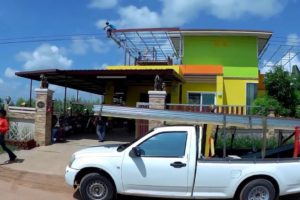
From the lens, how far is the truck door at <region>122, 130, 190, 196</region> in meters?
9.10

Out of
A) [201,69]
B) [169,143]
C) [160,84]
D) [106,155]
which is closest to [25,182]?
[106,155]

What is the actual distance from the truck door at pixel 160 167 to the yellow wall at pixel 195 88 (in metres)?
18.2

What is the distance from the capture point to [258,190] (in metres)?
9.23

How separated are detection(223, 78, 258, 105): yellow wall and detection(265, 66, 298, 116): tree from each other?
1605 mm

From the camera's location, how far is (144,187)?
9219mm

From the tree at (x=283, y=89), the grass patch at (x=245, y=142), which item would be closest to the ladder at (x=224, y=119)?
the grass patch at (x=245, y=142)

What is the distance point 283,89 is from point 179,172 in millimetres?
17585

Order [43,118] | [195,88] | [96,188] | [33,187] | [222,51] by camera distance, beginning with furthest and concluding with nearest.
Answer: [222,51] < [195,88] < [43,118] < [33,187] < [96,188]

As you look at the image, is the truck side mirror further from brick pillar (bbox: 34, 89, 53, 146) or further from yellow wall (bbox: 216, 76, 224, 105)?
yellow wall (bbox: 216, 76, 224, 105)

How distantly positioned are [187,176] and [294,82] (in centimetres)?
1858

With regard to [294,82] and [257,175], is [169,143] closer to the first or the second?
[257,175]

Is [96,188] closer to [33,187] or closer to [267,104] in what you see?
[33,187]

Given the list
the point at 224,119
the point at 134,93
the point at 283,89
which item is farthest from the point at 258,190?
the point at 134,93

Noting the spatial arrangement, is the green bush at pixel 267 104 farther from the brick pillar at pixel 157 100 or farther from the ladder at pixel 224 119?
the ladder at pixel 224 119
